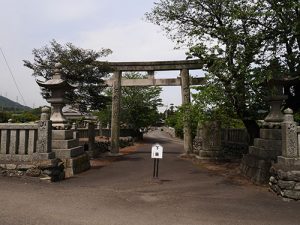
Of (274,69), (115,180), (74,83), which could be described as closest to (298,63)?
(274,69)

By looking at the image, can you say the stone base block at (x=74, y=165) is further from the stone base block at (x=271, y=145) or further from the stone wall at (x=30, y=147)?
the stone base block at (x=271, y=145)

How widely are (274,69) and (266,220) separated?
5.40m

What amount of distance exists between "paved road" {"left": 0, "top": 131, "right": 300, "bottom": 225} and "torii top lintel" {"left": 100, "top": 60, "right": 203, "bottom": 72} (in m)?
11.2

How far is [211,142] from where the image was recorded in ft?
60.6

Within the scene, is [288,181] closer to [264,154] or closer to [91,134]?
[264,154]

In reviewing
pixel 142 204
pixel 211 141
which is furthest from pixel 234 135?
pixel 142 204

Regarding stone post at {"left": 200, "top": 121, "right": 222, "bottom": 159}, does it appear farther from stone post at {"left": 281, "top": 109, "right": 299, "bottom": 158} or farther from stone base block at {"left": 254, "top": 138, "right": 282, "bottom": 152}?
stone post at {"left": 281, "top": 109, "right": 299, "bottom": 158}

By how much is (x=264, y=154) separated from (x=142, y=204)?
4.91m

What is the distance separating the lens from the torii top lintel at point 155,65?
2047cm

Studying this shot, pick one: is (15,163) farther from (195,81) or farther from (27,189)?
(195,81)

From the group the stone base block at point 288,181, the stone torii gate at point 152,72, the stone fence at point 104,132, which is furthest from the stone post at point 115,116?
the stone base block at point 288,181

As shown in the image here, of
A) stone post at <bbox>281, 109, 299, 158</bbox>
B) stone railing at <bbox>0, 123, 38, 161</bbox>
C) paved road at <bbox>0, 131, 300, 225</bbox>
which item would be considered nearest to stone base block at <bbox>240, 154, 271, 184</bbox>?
paved road at <bbox>0, 131, 300, 225</bbox>

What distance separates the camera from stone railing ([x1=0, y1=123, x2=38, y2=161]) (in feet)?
32.6

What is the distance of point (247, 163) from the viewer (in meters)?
11.6
